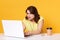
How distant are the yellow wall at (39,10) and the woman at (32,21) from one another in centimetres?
29

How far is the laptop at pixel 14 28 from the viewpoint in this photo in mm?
2070

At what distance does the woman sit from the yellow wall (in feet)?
0.94

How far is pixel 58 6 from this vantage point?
279 cm

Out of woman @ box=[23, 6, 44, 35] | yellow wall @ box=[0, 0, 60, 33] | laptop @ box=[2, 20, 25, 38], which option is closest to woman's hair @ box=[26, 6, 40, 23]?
woman @ box=[23, 6, 44, 35]

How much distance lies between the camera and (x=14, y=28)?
212cm

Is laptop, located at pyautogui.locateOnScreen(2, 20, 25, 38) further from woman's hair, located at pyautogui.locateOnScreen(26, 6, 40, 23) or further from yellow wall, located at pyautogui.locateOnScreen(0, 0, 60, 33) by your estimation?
yellow wall, located at pyautogui.locateOnScreen(0, 0, 60, 33)

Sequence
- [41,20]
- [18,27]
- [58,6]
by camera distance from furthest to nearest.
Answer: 1. [58,6]
2. [41,20]
3. [18,27]

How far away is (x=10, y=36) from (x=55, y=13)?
1024 mm

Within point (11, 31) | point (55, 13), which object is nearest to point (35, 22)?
point (55, 13)

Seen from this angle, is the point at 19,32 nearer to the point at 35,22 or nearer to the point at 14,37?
the point at 14,37

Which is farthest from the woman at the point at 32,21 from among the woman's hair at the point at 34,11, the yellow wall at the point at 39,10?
the yellow wall at the point at 39,10

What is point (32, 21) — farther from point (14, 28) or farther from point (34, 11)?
point (14, 28)

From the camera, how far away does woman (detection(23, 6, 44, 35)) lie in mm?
2559

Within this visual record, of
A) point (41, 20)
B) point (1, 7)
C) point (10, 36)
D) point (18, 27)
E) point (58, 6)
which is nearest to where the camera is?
point (18, 27)
